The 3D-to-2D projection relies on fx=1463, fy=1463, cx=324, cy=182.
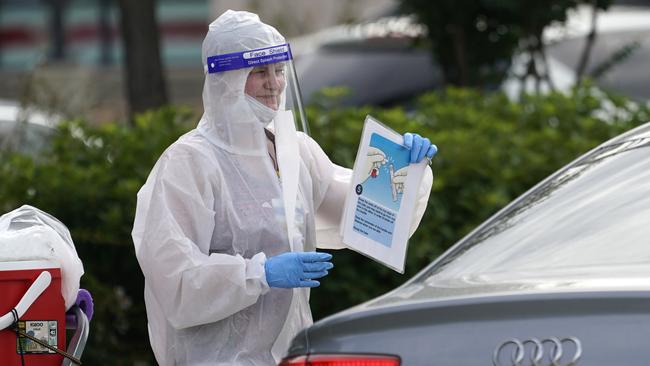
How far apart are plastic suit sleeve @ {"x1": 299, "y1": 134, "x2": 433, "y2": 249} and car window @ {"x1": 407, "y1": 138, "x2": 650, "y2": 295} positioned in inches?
12.5

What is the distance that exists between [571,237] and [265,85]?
1003 mm

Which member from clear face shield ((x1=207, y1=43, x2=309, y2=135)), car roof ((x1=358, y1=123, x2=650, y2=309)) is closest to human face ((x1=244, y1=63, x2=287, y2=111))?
clear face shield ((x1=207, y1=43, x2=309, y2=135))

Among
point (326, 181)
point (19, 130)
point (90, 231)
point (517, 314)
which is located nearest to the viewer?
point (517, 314)

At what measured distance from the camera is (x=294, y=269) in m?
3.80

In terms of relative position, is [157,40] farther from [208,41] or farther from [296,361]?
[296,361]

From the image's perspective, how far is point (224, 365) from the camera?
396cm

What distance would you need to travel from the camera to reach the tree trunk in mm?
9469

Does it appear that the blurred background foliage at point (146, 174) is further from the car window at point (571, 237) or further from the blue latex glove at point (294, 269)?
the blue latex glove at point (294, 269)

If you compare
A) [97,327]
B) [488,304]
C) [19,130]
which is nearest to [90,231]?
[97,327]

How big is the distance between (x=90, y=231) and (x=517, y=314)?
142 inches

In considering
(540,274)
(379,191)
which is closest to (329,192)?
(379,191)

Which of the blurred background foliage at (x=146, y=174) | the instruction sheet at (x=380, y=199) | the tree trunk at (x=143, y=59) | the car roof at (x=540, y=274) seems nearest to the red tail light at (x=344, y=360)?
the car roof at (x=540, y=274)

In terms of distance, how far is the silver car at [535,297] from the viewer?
2980mm

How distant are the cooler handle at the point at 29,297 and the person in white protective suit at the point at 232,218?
266mm
